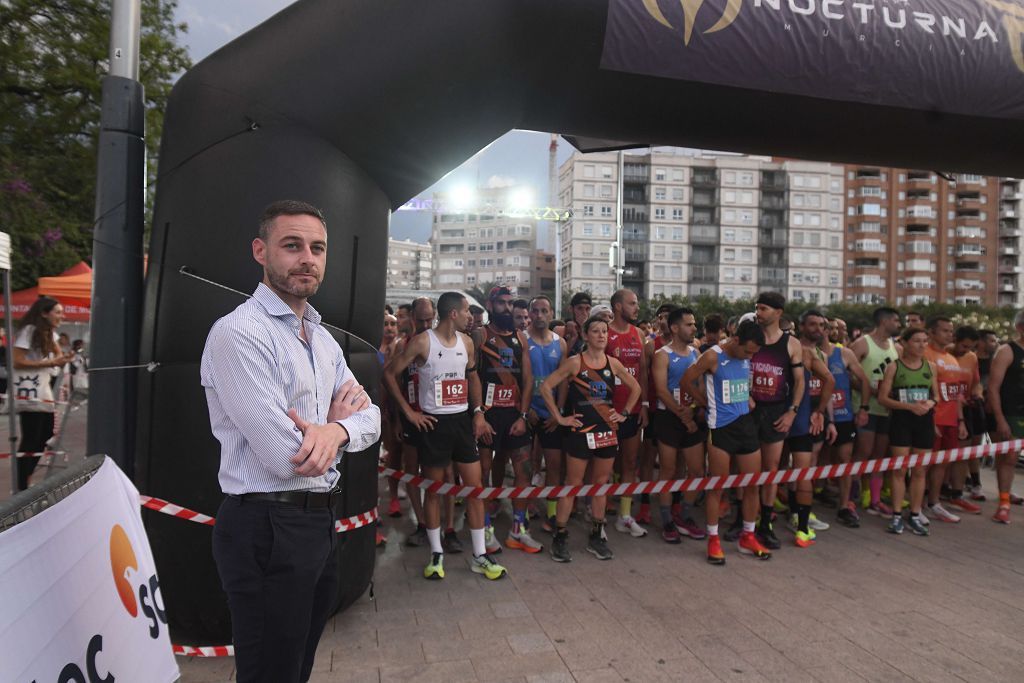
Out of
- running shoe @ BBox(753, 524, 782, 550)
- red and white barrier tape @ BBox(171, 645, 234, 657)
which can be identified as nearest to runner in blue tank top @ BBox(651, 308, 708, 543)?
running shoe @ BBox(753, 524, 782, 550)

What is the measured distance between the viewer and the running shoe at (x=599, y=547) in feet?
17.0

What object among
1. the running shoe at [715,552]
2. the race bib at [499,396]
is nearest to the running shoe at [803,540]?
the running shoe at [715,552]

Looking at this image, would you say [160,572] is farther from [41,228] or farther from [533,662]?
[41,228]

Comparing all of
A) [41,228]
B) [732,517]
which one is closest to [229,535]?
[732,517]

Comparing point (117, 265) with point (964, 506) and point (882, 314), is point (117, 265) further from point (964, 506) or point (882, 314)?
point (964, 506)

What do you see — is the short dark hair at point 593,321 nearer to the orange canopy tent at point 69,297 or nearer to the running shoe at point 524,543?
the running shoe at point 524,543

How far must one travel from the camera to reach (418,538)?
5609mm

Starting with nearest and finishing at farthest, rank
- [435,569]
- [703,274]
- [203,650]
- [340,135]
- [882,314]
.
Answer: [203,650] < [340,135] < [435,569] < [882,314] < [703,274]

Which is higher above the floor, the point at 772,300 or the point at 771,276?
the point at 771,276

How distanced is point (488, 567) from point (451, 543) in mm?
744

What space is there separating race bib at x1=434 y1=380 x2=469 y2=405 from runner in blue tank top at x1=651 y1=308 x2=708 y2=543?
1968 millimetres

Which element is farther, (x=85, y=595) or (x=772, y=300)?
(x=772, y=300)

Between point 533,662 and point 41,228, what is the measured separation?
1158 cm

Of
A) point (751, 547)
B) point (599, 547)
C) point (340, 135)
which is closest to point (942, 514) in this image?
point (751, 547)
